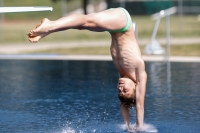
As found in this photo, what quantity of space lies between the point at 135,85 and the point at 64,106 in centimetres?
324

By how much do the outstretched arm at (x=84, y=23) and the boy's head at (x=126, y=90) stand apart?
2.85ft

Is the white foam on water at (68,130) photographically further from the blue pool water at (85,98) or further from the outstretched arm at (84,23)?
the outstretched arm at (84,23)

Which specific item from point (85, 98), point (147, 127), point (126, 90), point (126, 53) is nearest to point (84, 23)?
point (126, 53)

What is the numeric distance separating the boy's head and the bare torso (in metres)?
0.14

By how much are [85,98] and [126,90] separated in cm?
416

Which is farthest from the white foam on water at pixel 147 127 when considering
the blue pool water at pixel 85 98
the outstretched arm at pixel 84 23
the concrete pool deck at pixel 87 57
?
the concrete pool deck at pixel 87 57

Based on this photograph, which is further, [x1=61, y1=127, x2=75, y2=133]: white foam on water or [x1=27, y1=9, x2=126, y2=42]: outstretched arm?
[x1=61, y1=127, x2=75, y2=133]: white foam on water

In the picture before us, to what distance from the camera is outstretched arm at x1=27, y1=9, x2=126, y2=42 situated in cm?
708

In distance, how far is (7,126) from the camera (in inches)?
371

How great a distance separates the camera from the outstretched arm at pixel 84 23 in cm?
708

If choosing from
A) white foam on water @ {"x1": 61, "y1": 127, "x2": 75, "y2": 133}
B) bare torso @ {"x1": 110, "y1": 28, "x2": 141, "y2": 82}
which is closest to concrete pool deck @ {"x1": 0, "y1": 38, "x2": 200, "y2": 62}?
white foam on water @ {"x1": 61, "y1": 127, "x2": 75, "y2": 133}

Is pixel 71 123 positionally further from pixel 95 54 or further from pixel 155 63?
pixel 95 54

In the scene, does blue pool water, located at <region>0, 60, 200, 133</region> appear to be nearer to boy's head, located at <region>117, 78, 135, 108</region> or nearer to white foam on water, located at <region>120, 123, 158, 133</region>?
white foam on water, located at <region>120, 123, 158, 133</region>

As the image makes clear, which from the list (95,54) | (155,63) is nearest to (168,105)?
(155,63)
